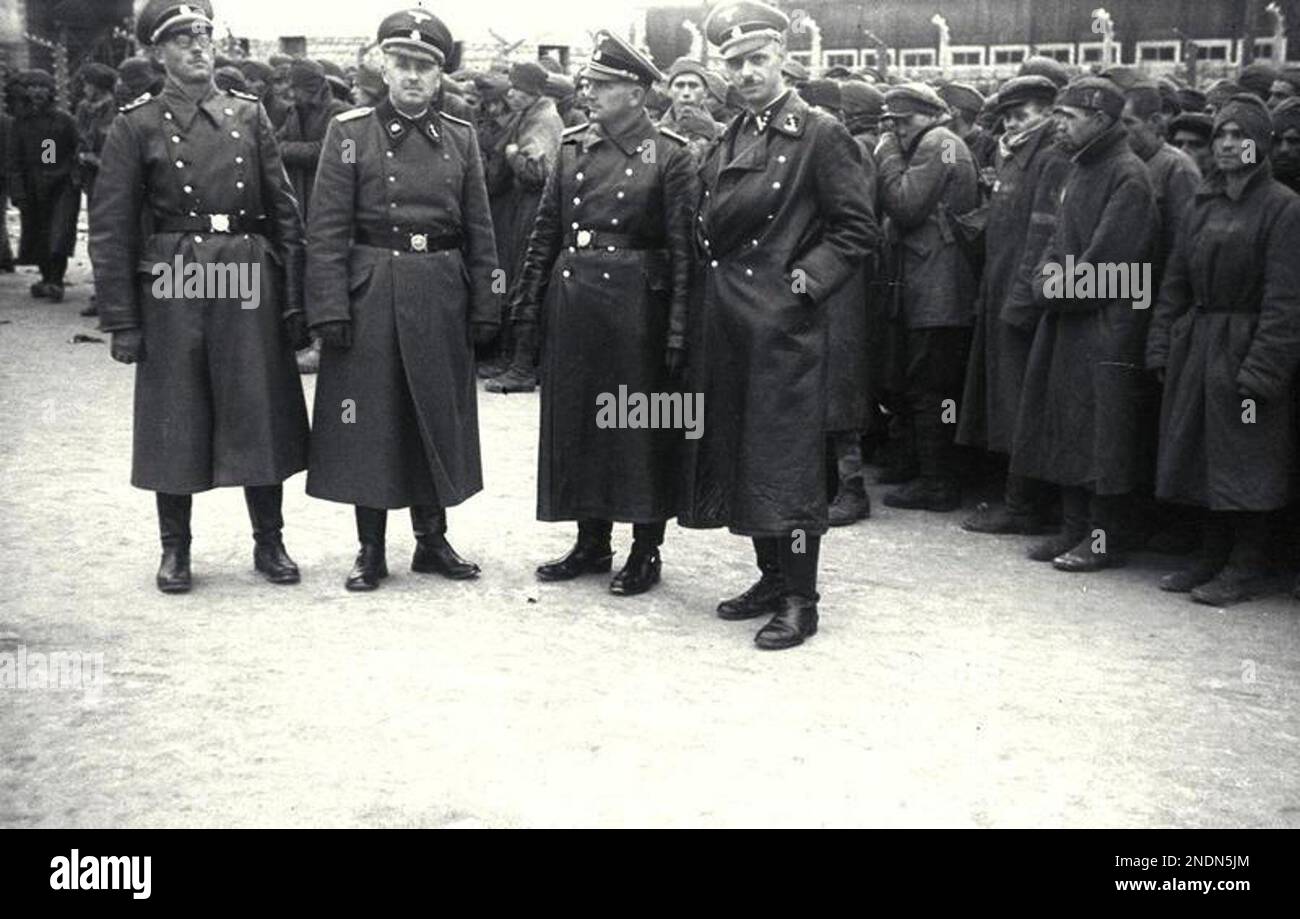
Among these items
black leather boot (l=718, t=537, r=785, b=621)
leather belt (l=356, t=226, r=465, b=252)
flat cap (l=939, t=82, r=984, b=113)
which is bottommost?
black leather boot (l=718, t=537, r=785, b=621)

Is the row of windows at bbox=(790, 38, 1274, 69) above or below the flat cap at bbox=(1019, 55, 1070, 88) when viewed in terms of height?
above

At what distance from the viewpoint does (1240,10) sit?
98.4 feet

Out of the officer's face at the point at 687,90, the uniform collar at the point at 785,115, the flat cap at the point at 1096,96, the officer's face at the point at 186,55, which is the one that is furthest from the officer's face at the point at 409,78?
the officer's face at the point at 687,90

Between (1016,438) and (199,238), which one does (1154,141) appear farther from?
(199,238)

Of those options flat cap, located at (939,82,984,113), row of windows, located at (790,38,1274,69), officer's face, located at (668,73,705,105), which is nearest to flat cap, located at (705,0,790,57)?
officer's face, located at (668,73,705,105)

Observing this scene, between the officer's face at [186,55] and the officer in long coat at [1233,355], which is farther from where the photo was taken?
the officer in long coat at [1233,355]

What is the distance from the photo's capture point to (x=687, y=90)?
9727mm

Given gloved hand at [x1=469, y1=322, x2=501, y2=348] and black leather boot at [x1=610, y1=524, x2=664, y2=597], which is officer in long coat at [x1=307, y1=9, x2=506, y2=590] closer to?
gloved hand at [x1=469, y1=322, x2=501, y2=348]

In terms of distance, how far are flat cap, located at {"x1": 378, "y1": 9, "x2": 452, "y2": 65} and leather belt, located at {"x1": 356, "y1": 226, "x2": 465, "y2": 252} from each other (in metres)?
0.71

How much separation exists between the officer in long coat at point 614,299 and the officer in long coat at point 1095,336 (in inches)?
76.1

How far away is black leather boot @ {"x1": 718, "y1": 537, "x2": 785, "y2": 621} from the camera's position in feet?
20.2

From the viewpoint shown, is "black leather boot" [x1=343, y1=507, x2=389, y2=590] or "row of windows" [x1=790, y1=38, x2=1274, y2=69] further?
"row of windows" [x1=790, y1=38, x2=1274, y2=69]

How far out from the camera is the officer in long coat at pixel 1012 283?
7.38 metres

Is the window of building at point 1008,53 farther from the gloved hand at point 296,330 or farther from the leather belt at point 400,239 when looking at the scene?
the gloved hand at point 296,330
